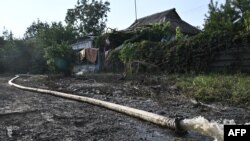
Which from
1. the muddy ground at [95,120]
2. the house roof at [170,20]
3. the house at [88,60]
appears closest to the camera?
the muddy ground at [95,120]

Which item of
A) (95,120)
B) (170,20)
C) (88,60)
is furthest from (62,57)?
(170,20)

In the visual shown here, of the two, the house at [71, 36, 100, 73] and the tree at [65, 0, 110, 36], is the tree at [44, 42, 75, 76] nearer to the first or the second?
the house at [71, 36, 100, 73]

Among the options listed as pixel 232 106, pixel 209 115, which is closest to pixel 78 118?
pixel 209 115

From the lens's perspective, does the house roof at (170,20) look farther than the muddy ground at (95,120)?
Yes

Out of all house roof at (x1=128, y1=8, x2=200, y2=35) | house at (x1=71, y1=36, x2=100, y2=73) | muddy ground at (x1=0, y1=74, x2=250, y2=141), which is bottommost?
muddy ground at (x1=0, y1=74, x2=250, y2=141)

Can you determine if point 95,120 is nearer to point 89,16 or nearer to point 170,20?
point 170,20

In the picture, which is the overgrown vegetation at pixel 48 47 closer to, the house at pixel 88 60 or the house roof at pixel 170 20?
the house at pixel 88 60

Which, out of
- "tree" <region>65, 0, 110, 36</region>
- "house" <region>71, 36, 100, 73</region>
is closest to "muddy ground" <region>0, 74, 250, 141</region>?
"house" <region>71, 36, 100, 73</region>

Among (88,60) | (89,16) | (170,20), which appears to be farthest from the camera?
(89,16)

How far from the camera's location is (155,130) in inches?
194

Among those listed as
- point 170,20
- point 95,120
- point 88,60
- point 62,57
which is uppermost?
point 170,20

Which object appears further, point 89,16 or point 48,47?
point 89,16

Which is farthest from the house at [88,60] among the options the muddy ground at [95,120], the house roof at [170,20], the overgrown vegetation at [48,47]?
the muddy ground at [95,120]

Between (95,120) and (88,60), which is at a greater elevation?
(88,60)
